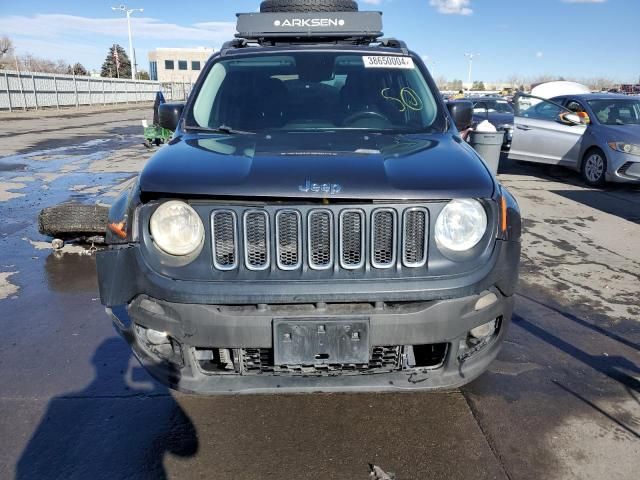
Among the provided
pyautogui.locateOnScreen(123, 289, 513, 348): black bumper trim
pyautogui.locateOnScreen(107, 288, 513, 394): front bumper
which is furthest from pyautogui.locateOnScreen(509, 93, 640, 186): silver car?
pyautogui.locateOnScreen(123, 289, 513, 348): black bumper trim

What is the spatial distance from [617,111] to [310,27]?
25.9ft

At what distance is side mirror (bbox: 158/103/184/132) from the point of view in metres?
3.65

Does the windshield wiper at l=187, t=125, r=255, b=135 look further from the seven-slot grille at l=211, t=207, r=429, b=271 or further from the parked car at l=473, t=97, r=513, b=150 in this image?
the parked car at l=473, t=97, r=513, b=150

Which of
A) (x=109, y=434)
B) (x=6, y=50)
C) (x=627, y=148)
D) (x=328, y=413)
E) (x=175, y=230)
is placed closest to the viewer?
(x=175, y=230)

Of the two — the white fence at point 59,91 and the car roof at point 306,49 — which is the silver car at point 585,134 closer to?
the car roof at point 306,49

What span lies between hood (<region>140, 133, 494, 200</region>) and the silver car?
756cm

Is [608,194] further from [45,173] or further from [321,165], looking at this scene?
[45,173]

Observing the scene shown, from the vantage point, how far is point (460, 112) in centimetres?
373

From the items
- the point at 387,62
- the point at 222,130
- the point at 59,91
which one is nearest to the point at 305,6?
the point at 387,62

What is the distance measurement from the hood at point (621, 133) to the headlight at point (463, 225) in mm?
8149

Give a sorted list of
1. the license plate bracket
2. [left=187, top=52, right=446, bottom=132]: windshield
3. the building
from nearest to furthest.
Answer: the license plate bracket
[left=187, top=52, right=446, bottom=132]: windshield
the building

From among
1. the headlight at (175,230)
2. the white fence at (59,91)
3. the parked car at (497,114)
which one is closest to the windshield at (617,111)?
the parked car at (497,114)

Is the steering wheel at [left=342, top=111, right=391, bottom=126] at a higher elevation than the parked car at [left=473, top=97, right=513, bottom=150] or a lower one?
higher

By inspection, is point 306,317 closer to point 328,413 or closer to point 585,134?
point 328,413
